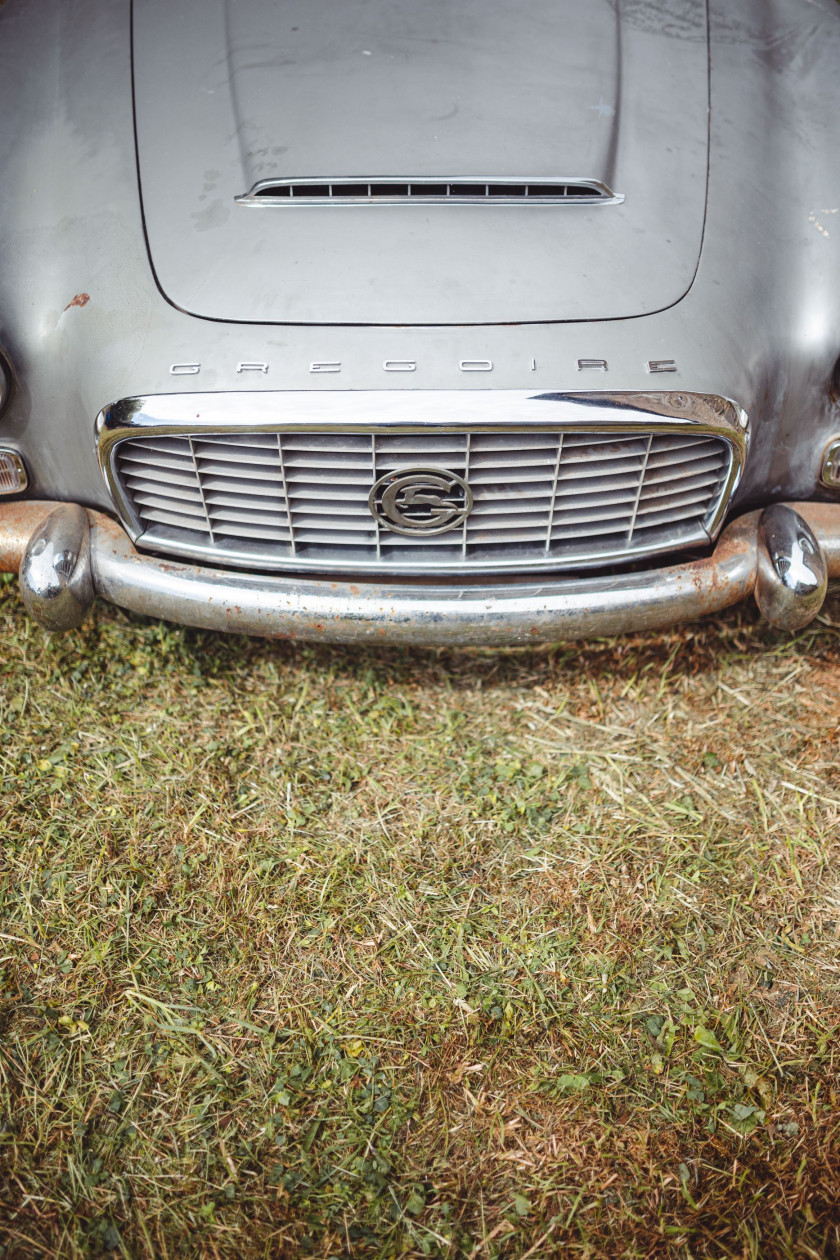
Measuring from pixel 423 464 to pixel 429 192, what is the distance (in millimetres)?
667

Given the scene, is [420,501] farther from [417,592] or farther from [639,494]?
[639,494]

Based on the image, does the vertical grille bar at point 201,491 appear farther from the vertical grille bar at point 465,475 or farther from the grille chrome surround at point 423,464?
the vertical grille bar at point 465,475

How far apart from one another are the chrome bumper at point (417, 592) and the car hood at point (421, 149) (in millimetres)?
584

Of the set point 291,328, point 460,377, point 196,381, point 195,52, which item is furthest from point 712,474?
point 195,52

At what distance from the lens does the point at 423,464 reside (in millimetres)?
1999

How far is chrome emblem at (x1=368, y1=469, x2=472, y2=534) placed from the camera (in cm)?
201

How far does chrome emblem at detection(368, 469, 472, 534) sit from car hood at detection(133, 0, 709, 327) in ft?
1.07

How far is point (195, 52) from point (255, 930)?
2.19 metres

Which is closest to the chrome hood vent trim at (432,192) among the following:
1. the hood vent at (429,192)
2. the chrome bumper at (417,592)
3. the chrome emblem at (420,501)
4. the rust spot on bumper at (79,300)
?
the hood vent at (429,192)

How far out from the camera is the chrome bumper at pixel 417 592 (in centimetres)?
217

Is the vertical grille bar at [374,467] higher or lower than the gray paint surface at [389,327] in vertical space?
lower

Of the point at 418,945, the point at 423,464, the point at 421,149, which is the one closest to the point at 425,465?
the point at 423,464

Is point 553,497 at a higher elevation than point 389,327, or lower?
lower

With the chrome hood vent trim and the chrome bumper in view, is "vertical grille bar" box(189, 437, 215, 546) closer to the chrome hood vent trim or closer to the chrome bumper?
the chrome bumper
